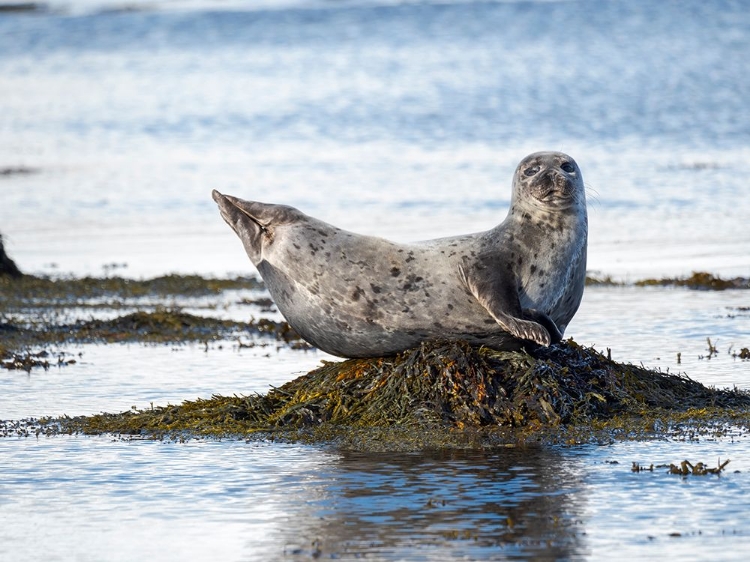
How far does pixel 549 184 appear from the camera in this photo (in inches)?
360

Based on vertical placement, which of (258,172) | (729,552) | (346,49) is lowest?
(729,552)

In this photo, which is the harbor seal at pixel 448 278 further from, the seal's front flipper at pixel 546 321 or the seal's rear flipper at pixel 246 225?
the seal's rear flipper at pixel 246 225

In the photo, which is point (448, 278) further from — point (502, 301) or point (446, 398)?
point (446, 398)

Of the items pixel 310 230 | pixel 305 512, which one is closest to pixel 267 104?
pixel 310 230

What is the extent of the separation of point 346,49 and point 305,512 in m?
49.5

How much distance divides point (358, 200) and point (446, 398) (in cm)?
1688

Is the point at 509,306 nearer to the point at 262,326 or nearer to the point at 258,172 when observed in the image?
the point at 262,326

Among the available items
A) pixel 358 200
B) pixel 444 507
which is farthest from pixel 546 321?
pixel 358 200

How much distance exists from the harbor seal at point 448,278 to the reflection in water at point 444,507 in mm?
1158

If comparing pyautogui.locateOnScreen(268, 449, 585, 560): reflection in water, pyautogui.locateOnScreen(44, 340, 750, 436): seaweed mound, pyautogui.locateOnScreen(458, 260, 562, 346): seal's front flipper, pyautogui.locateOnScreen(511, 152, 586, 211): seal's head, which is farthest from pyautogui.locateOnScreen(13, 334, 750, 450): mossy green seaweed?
pyautogui.locateOnScreen(511, 152, 586, 211): seal's head

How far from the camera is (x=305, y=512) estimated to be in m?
6.82

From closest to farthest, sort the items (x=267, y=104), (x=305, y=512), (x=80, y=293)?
1. (x=305, y=512)
2. (x=80, y=293)
3. (x=267, y=104)

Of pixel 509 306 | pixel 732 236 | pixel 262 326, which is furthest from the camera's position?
pixel 732 236

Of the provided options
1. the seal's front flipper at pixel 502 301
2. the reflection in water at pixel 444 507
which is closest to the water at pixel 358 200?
the reflection in water at pixel 444 507
